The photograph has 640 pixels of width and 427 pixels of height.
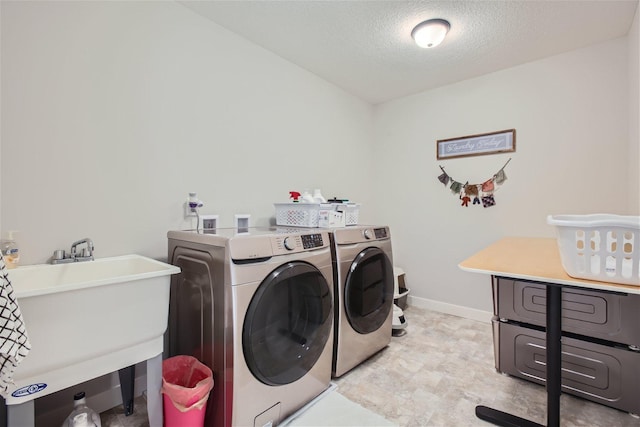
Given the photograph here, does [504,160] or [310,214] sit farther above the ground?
[504,160]

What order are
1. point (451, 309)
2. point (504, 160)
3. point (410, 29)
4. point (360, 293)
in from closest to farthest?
point (360, 293)
point (410, 29)
point (504, 160)
point (451, 309)

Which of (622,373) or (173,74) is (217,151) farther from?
(622,373)

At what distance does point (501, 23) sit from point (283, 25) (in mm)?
1480

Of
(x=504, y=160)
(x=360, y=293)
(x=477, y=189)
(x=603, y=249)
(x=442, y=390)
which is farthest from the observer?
(x=477, y=189)

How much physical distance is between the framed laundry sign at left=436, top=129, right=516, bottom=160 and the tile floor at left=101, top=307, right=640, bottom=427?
168 centimetres

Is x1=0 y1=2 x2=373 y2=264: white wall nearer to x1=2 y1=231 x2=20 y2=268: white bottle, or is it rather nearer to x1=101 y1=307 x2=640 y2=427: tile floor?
x1=2 y1=231 x2=20 y2=268: white bottle

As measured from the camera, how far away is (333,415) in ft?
4.98

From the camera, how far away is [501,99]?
2656 mm

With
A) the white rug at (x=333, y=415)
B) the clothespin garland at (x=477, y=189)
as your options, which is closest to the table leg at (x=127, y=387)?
the white rug at (x=333, y=415)

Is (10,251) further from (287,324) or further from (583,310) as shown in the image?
(583,310)

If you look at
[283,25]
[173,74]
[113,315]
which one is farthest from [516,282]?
[173,74]

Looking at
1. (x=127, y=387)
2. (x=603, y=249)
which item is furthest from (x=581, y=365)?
(x=127, y=387)

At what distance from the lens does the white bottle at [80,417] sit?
1.24 meters

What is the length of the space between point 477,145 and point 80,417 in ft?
10.9
